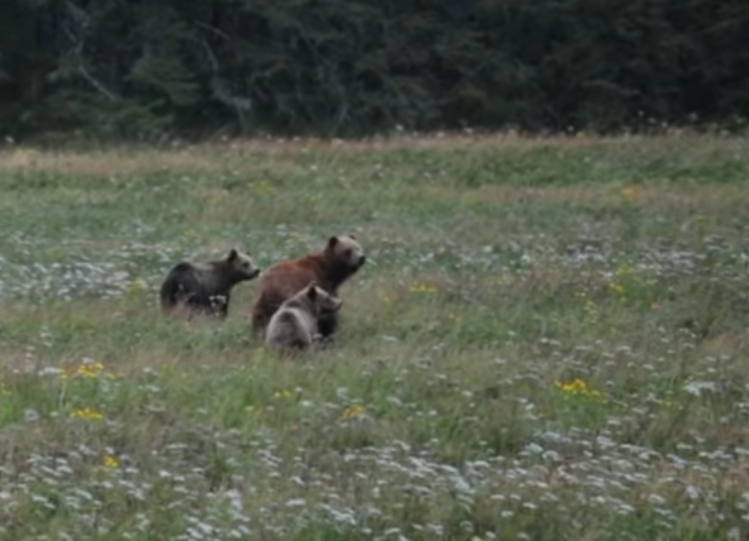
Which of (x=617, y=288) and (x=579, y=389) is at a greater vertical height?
(x=579, y=389)

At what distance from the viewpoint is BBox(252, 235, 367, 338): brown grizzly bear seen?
584 inches

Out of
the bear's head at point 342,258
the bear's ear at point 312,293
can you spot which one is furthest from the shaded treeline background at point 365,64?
the bear's ear at point 312,293

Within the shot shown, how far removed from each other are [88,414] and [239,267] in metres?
6.22

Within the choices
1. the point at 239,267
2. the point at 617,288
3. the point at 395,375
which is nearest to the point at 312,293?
the point at 395,375

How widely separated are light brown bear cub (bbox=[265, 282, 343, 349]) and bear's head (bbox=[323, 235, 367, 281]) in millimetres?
1515

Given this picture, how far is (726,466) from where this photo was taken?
10516mm

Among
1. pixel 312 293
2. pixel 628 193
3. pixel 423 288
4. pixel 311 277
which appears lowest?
pixel 628 193

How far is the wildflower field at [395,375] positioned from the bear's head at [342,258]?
0.89 feet

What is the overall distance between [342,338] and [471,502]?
567cm

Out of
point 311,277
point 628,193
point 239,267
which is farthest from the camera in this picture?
point 628,193

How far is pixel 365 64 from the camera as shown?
44594 mm

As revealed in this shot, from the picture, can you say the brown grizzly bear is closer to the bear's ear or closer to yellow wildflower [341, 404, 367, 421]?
the bear's ear

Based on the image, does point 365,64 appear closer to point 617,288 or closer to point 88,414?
point 617,288

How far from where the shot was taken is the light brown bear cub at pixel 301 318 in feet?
45.5
